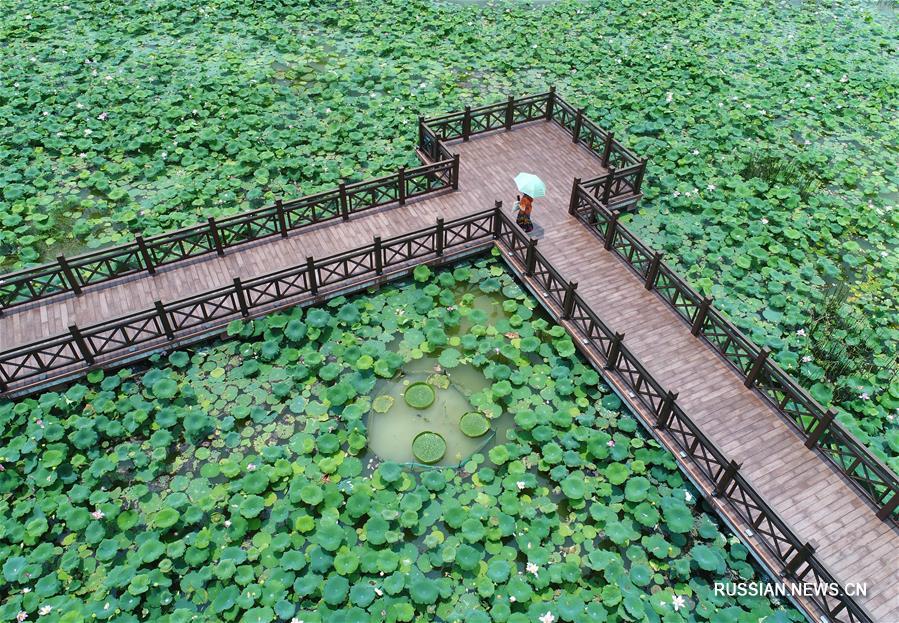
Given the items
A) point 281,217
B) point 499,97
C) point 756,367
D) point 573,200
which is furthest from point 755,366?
point 499,97

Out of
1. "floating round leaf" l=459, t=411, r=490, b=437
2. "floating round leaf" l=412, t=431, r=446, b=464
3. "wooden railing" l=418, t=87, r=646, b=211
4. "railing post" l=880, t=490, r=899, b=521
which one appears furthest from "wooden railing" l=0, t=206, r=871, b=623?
"floating round leaf" l=412, t=431, r=446, b=464

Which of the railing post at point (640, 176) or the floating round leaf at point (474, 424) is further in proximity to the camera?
the railing post at point (640, 176)

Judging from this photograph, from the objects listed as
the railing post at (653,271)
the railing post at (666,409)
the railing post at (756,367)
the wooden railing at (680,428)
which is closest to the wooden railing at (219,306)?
the wooden railing at (680,428)

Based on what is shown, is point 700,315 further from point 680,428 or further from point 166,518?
point 166,518

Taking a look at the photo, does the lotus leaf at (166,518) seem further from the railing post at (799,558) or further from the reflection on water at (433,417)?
the railing post at (799,558)

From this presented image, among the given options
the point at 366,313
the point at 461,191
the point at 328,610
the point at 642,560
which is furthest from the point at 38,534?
the point at 461,191

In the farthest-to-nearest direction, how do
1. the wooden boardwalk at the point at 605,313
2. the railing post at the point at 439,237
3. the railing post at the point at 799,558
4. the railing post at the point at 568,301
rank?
the railing post at the point at 439,237, the railing post at the point at 568,301, the wooden boardwalk at the point at 605,313, the railing post at the point at 799,558

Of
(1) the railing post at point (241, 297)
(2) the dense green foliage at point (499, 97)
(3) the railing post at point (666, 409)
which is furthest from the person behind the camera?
(2) the dense green foliage at point (499, 97)

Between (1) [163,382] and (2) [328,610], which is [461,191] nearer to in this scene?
(1) [163,382]
